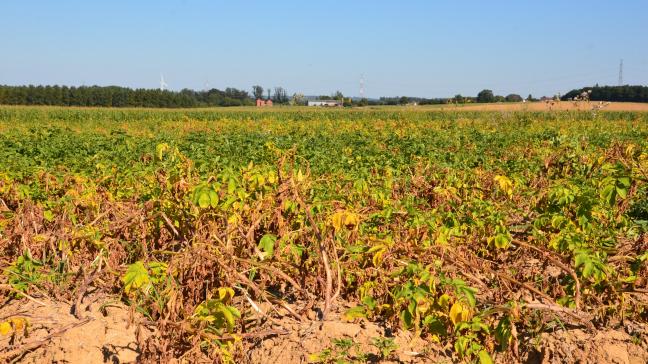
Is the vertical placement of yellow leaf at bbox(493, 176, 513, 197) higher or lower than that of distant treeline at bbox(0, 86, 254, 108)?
lower

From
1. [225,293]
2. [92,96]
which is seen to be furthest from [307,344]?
[92,96]

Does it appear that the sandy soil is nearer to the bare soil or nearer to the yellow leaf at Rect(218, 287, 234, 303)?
the bare soil

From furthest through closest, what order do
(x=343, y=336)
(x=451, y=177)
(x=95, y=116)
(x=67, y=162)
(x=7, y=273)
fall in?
(x=95, y=116), (x=67, y=162), (x=451, y=177), (x=7, y=273), (x=343, y=336)

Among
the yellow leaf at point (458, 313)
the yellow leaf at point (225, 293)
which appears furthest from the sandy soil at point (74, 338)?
the yellow leaf at point (458, 313)

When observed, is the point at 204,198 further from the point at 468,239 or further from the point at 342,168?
the point at 342,168

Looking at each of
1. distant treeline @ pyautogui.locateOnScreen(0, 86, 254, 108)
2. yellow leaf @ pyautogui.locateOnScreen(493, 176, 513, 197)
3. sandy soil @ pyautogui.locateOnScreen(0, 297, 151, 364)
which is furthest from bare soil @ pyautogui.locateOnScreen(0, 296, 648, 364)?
distant treeline @ pyautogui.locateOnScreen(0, 86, 254, 108)

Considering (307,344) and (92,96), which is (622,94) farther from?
(307,344)

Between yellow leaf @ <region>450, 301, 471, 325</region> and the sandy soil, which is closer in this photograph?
yellow leaf @ <region>450, 301, 471, 325</region>

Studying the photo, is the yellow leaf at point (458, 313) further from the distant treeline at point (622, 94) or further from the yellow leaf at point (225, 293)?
the distant treeline at point (622, 94)

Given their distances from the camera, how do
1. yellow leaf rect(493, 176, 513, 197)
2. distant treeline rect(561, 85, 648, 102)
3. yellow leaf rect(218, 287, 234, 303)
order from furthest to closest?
distant treeline rect(561, 85, 648, 102) → yellow leaf rect(493, 176, 513, 197) → yellow leaf rect(218, 287, 234, 303)

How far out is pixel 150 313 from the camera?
358 cm

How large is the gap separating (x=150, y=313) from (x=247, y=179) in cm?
118

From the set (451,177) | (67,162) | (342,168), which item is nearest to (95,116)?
(67,162)

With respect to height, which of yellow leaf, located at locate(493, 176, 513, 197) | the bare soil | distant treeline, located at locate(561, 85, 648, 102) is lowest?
the bare soil
